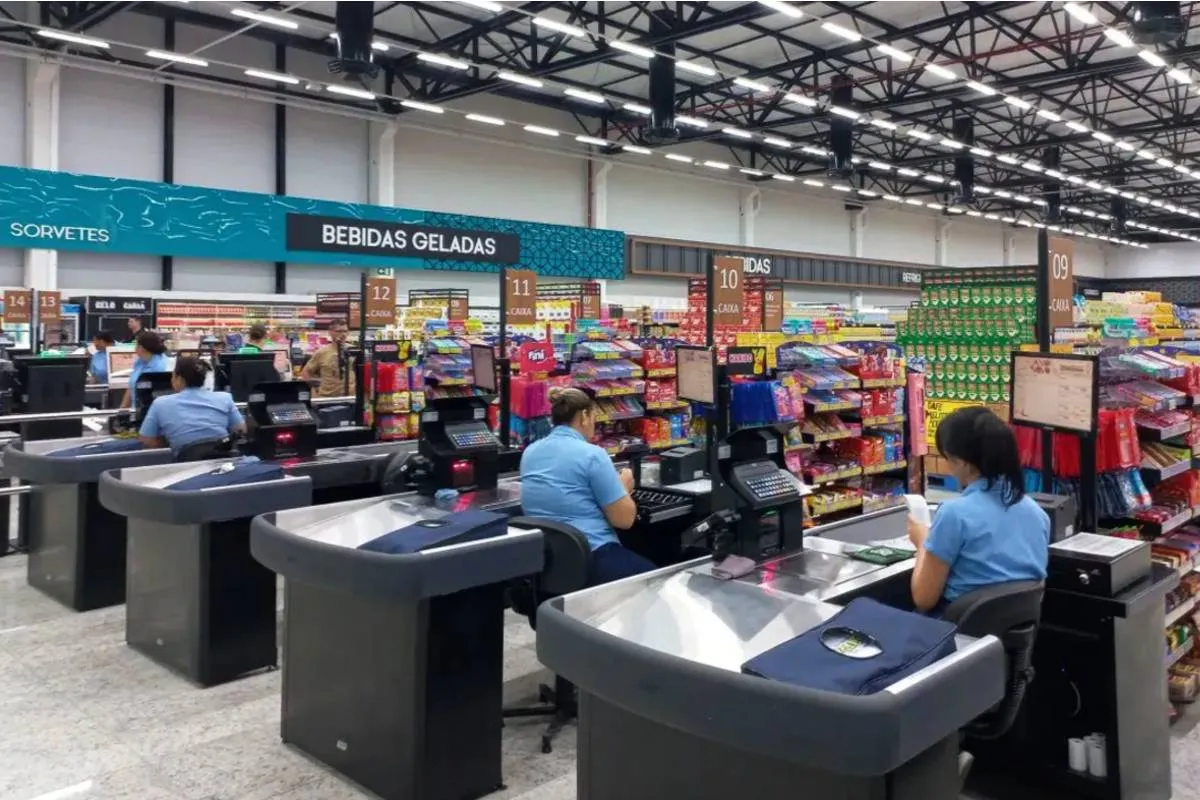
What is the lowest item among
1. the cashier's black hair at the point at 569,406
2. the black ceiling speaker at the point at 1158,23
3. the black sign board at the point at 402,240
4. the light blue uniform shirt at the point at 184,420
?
the light blue uniform shirt at the point at 184,420

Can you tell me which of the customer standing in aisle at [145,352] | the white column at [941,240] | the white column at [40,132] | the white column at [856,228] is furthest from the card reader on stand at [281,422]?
the white column at [941,240]

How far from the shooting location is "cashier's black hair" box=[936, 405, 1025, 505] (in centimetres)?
254

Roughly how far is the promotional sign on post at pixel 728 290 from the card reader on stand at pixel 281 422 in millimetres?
2875

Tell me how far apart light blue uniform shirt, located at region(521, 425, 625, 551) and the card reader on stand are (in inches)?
70.0

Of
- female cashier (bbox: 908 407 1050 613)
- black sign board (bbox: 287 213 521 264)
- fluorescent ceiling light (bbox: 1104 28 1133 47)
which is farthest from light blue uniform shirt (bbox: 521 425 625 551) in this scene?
fluorescent ceiling light (bbox: 1104 28 1133 47)

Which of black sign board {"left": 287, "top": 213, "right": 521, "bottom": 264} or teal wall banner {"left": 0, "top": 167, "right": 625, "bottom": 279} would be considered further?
black sign board {"left": 287, "top": 213, "right": 521, "bottom": 264}

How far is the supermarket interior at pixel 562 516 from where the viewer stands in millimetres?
2270

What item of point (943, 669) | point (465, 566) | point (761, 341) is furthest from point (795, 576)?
point (761, 341)

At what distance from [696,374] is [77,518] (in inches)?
141

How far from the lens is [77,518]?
5027 mm

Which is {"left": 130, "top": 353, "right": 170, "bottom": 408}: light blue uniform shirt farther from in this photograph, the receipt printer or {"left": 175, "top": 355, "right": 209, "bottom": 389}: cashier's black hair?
the receipt printer

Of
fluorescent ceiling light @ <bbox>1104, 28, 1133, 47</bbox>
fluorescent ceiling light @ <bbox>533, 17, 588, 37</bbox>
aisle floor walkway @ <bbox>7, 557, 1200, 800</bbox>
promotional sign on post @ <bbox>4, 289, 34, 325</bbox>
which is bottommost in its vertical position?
aisle floor walkway @ <bbox>7, 557, 1200, 800</bbox>

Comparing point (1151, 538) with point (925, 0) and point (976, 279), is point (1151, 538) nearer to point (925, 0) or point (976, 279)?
point (976, 279)

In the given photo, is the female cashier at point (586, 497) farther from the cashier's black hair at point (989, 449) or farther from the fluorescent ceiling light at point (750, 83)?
the fluorescent ceiling light at point (750, 83)
